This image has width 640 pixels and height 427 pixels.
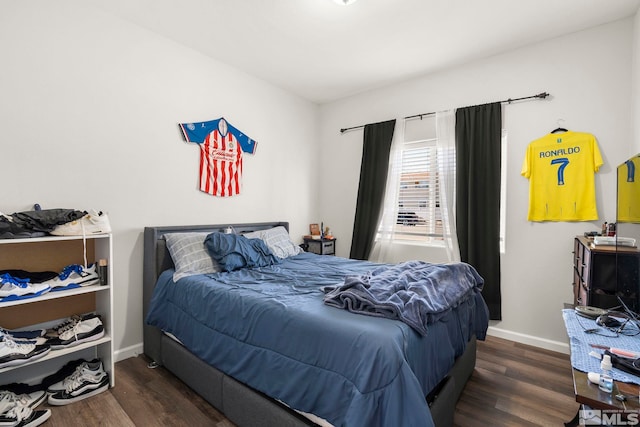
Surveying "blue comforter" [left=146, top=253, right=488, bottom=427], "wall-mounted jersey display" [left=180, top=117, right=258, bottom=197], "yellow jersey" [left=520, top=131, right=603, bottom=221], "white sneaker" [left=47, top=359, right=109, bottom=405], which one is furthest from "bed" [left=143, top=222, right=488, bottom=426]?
"yellow jersey" [left=520, top=131, right=603, bottom=221]

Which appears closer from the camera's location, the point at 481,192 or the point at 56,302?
the point at 56,302

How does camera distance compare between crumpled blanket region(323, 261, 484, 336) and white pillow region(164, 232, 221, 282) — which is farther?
white pillow region(164, 232, 221, 282)

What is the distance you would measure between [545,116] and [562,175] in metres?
0.57

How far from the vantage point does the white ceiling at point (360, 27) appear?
233cm

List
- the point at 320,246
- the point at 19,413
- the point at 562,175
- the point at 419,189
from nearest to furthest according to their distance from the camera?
1. the point at 19,413
2. the point at 562,175
3. the point at 419,189
4. the point at 320,246

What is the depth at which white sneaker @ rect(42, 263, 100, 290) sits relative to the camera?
1987mm

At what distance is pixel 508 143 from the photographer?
2994 millimetres

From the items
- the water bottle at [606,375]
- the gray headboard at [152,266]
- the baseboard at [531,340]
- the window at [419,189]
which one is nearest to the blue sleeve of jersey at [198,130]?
the gray headboard at [152,266]

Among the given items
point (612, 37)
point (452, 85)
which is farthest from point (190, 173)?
point (612, 37)

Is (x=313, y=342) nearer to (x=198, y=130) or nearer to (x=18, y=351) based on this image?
(x=18, y=351)

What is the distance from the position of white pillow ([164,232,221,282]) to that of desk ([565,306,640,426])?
2.29 metres

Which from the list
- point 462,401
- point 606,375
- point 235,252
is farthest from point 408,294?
point 235,252

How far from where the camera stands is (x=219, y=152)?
3180mm

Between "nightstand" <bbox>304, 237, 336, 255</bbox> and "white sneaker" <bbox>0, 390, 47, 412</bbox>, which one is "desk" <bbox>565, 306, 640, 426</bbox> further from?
"nightstand" <bbox>304, 237, 336, 255</bbox>
